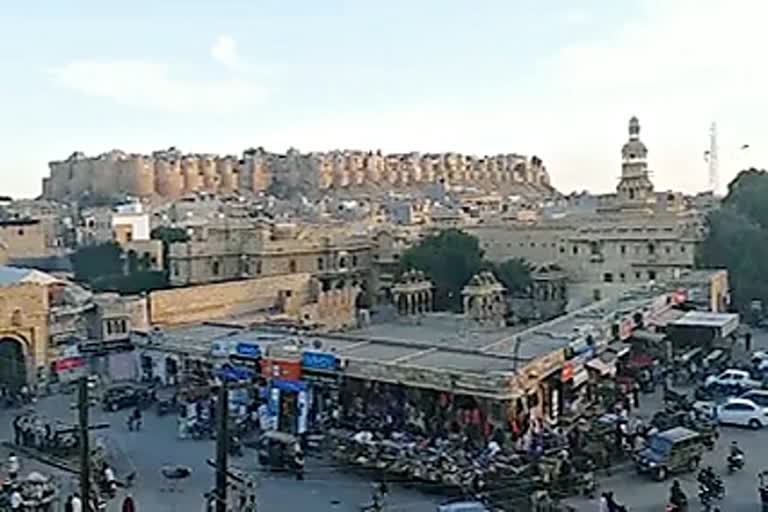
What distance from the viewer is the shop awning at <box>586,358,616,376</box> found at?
24.8 m

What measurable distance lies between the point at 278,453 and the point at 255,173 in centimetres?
10488

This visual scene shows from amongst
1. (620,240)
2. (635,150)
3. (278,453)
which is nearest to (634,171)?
(635,150)

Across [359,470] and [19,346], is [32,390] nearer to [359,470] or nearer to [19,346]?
[19,346]

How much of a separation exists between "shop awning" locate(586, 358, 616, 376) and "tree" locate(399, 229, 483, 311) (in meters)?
21.0

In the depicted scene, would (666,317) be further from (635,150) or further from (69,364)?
(635,150)

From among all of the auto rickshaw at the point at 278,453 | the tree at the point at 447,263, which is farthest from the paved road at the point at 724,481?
the tree at the point at 447,263

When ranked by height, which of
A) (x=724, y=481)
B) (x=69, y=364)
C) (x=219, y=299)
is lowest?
(x=724, y=481)

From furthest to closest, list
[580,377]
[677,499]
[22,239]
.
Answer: [22,239] < [580,377] < [677,499]

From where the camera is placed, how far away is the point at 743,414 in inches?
894

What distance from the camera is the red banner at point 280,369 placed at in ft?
78.4

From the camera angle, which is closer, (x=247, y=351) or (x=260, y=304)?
(x=247, y=351)

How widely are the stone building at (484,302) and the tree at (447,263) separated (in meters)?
6.86

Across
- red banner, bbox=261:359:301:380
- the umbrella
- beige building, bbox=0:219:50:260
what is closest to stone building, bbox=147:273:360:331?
red banner, bbox=261:359:301:380

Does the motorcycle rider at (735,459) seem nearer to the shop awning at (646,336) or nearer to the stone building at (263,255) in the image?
the shop awning at (646,336)
